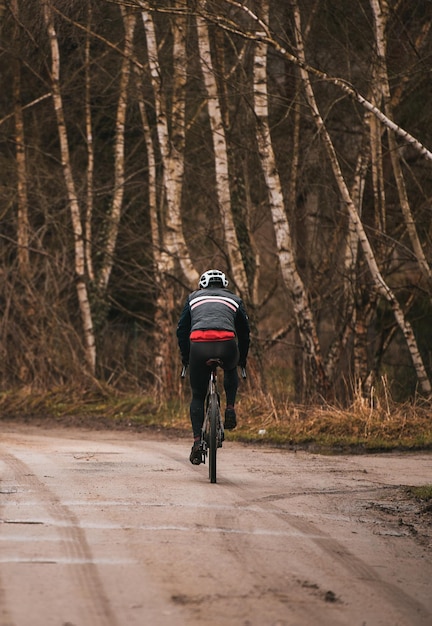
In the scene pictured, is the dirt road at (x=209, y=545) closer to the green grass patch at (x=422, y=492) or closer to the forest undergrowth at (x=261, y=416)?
the green grass patch at (x=422, y=492)

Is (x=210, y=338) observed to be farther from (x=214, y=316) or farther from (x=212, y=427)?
(x=212, y=427)

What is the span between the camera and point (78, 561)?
7.10 meters

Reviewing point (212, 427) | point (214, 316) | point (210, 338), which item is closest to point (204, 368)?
point (210, 338)

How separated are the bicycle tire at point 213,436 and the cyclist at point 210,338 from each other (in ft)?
1.28

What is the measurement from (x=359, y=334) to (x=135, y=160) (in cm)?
1086

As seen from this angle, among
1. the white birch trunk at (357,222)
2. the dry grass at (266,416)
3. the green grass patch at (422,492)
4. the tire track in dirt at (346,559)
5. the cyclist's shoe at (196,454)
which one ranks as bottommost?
the tire track in dirt at (346,559)

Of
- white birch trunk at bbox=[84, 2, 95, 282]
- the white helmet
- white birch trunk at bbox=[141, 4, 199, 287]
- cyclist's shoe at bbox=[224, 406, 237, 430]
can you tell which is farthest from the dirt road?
white birch trunk at bbox=[84, 2, 95, 282]

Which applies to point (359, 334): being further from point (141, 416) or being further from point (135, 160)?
point (135, 160)

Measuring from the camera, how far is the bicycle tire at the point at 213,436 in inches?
434

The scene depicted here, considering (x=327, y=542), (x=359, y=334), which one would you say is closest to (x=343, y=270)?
(x=359, y=334)

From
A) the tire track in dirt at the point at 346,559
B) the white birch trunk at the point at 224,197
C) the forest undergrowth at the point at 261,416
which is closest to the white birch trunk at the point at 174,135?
the white birch trunk at the point at 224,197

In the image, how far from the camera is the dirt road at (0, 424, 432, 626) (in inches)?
239

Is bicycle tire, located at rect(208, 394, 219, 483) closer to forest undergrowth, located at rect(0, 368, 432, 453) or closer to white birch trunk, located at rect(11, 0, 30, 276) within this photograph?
forest undergrowth, located at rect(0, 368, 432, 453)

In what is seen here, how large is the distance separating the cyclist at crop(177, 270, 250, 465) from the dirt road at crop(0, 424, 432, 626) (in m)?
0.68
